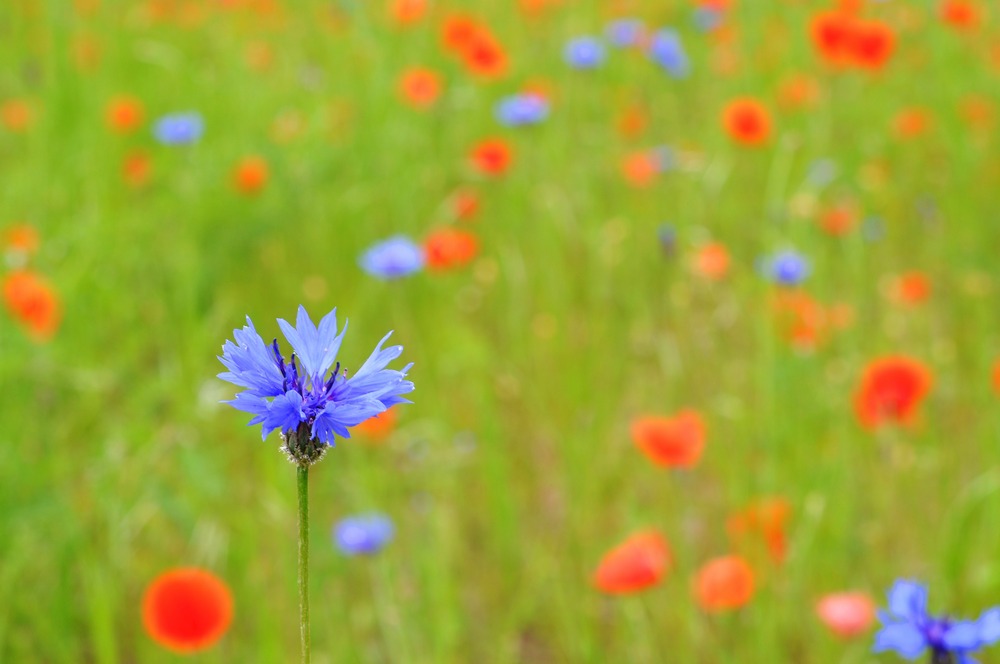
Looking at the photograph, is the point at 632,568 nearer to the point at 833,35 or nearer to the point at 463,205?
the point at 463,205

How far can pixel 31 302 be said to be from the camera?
142 cm

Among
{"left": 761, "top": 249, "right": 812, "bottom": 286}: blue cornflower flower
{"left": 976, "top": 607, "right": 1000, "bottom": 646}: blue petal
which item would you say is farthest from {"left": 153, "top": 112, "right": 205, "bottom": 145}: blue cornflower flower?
{"left": 976, "top": 607, "right": 1000, "bottom": 646}: blue petal

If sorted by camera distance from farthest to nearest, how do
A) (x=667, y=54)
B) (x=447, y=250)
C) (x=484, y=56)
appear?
1. (x=667, y=54)
2. (x=484, y=56)
3. (x=447, y=250)

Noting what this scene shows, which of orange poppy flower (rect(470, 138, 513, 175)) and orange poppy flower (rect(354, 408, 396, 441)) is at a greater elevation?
orange poppy flower (rect(470, 138, 513, 175))

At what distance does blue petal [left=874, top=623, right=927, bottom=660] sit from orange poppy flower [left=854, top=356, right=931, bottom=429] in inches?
31.5

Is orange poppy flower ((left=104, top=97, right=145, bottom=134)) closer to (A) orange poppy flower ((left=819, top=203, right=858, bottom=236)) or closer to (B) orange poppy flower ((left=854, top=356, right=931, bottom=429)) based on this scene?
(A) orange poppy flower ((left=819, top=203, right=858, bottom=236))

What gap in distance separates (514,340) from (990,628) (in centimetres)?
138

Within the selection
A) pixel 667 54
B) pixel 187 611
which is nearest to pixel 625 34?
pixel 667 54

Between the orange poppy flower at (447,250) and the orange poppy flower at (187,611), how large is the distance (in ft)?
2.39

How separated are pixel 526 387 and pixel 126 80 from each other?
72.0 inches

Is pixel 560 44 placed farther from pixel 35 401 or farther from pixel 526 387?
pixel 35 401

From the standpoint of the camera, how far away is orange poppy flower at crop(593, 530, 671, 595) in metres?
1.19

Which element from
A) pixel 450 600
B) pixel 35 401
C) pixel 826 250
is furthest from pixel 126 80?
pixel 450 600

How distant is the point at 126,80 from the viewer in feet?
9.95
